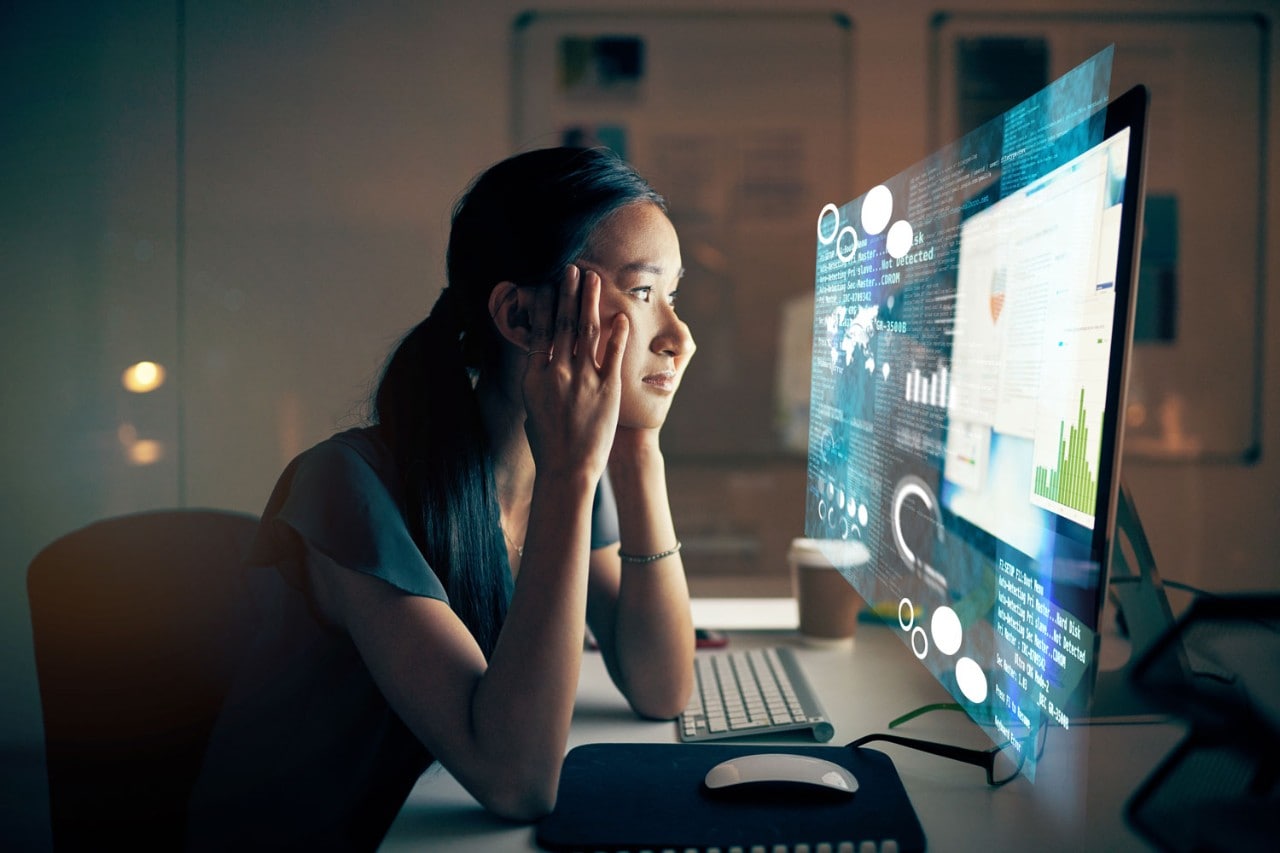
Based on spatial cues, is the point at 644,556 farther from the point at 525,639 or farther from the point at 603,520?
the point at 525,639

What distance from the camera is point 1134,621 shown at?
90 centimetres

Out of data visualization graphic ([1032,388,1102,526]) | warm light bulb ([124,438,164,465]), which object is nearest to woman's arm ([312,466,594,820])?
data visualization graphic ([1032,388,1102,526])

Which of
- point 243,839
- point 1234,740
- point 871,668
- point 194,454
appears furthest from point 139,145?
point 1234,740

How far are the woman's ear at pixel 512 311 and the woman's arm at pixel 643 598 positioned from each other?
0.20m

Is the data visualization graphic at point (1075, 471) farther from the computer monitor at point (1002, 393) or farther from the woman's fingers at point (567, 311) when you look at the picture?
the woman's fingers at point (567, 311)

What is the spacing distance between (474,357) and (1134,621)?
2.61 ft

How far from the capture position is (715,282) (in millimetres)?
2035

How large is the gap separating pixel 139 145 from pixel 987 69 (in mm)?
2033

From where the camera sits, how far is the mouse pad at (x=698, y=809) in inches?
23.9

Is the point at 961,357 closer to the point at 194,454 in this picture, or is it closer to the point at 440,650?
the point at 440,650
